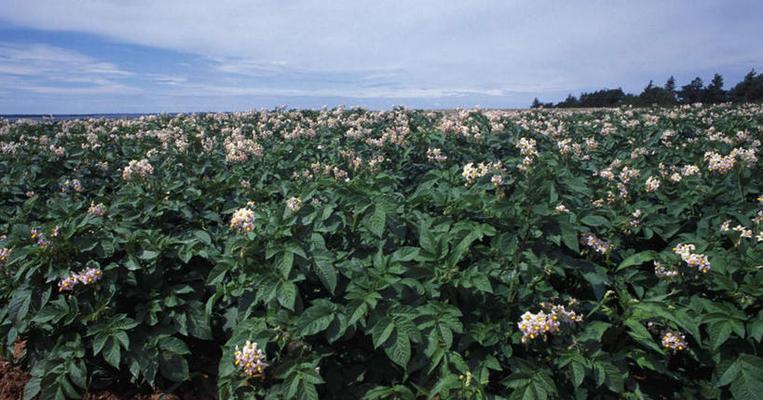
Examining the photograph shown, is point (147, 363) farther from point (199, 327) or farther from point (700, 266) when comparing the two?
point (700, 266)

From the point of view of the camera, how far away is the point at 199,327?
2707mm

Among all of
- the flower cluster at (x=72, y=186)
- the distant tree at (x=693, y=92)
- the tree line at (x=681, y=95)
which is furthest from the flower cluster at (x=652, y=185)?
the distant tree at (x=693, y=92)

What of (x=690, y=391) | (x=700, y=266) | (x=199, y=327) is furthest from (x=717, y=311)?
(x=199, y=327)

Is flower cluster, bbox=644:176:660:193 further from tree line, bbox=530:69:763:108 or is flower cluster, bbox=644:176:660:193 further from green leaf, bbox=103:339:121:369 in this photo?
tree line, bbox=530:69:763:108

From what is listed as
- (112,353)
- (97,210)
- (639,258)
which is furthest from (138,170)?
(639,258)

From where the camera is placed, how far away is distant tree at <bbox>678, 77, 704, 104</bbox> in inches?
1226

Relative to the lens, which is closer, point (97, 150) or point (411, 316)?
point (411, 316)

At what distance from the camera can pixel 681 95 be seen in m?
33.2

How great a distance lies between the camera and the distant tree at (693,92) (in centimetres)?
3113

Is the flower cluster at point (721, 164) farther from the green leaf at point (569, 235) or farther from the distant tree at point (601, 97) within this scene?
the distant tree at point (601, 97)

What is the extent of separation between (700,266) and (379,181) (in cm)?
197

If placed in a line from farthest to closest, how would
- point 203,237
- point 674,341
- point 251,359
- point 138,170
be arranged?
point 138,170, point 203,237, point 674,341, point 251,359

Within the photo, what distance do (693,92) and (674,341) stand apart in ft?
125

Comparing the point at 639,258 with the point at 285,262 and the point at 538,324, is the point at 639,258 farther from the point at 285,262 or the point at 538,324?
the point at 285,262
